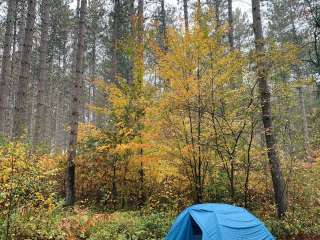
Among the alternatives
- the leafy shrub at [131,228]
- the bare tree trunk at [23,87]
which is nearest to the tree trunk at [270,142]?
the leafy shrub at [131,228]

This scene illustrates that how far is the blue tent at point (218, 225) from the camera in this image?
7.12 m

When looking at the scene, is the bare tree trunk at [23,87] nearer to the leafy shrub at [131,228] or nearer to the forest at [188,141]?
the forest at [188,141]

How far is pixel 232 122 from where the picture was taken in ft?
33.9

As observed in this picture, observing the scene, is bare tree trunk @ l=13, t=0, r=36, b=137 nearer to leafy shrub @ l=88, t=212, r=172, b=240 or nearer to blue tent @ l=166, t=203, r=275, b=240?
leafy shrub @ l=88, t=212, r=172, b=240

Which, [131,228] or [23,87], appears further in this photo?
[23,87]

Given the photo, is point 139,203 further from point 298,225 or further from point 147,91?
point 298,225

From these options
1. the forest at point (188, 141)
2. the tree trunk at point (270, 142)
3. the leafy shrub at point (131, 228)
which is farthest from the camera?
the tree trunk at point (270, 142)

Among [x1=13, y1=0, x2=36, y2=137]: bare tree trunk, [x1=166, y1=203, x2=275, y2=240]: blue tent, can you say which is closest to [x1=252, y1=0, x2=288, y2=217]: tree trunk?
[x1=166, y1=203, x2=275, y2=240]: blue tent

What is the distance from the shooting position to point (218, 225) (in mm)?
7129

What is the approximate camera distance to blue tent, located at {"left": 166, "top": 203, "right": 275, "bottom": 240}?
23.4 ft

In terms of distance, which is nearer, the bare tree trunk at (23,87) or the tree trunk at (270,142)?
the bare tree trunk at (23,87)

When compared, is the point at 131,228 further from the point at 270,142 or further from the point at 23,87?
the point at 23,87

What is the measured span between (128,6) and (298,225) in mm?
17225

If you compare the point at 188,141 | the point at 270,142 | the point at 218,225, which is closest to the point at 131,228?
the point at 218,225
